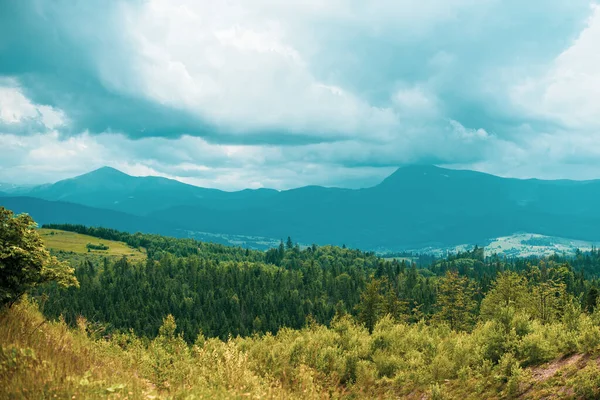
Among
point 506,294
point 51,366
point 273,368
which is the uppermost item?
point 51,366

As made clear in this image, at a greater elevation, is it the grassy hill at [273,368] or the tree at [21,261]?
the tree at [21,261]

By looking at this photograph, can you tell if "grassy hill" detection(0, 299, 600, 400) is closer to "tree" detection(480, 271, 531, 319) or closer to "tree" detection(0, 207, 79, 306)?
"tree" detection(0, 207, 79, 306)

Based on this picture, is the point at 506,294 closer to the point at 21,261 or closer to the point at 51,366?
the point at 21,261

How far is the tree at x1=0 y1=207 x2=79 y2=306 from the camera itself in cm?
1914

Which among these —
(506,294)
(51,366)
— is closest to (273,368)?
(51,366)

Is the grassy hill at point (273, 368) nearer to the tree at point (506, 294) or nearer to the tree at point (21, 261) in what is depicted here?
the tree at point (21, 261)

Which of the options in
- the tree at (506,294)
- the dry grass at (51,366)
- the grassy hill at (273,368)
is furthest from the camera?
the tree at (506,294)

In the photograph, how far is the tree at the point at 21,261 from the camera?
1914 centimetres

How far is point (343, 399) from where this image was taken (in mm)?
33281

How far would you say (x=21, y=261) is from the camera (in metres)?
19.6

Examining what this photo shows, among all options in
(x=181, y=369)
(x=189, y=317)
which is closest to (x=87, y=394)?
(x=181, y=369)

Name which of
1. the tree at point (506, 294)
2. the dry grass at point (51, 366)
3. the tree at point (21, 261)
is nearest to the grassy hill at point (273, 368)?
the dry grass at point (51, 366)

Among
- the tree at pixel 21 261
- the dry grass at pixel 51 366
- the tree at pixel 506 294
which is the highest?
the tree at pixel 21 261

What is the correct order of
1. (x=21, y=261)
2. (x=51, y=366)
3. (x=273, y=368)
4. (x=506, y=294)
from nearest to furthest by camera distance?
(x=51, y=366), (x=21, y=261), (x=273, y=368), (x=506, y=294)
